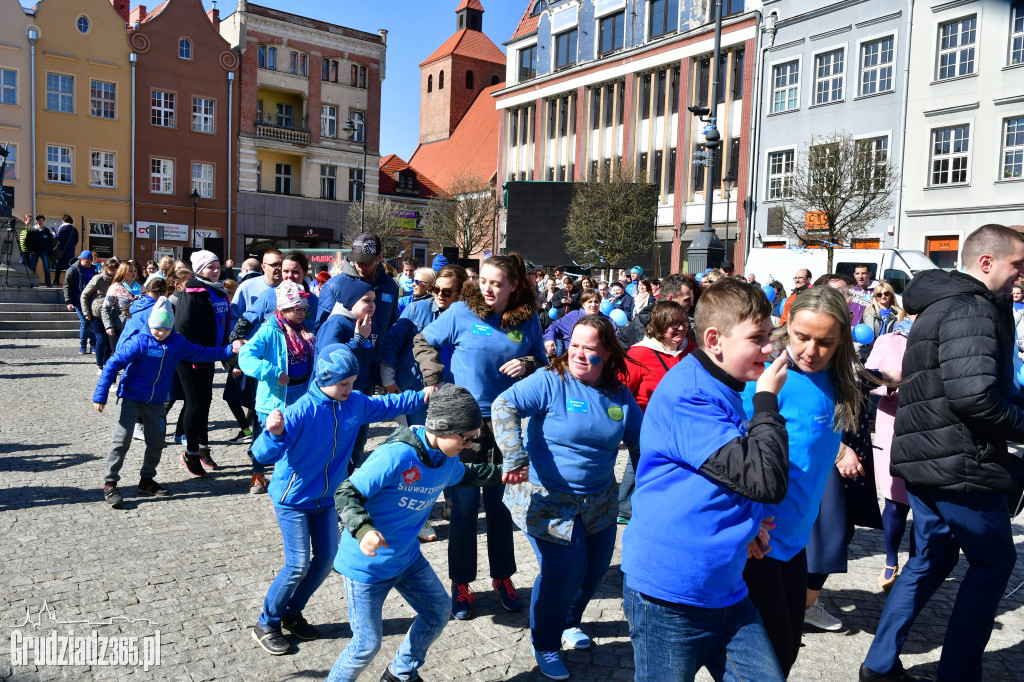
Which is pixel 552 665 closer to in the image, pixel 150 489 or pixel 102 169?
pixel 150 489

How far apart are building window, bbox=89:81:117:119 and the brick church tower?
1176 inches

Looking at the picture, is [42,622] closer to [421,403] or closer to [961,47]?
[421,403]

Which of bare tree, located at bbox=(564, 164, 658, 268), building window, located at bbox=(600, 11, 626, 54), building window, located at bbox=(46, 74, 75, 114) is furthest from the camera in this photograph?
building window, located at bbox=(600, 11, 626, 54)

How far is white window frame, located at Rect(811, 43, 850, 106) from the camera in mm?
29828

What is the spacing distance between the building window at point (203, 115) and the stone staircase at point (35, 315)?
23.3 meters

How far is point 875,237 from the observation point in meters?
28.7

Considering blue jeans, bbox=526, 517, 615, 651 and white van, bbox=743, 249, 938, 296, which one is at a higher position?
white van, bbox=743, 249, 938, 296

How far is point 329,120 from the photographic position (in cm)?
4806

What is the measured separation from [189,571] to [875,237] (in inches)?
1115

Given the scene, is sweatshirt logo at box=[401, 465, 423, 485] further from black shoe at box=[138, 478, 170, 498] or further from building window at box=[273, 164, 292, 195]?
building window at box=[273, 164, 292, 195]

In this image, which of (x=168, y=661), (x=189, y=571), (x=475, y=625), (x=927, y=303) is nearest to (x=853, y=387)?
(x=927, y=303)

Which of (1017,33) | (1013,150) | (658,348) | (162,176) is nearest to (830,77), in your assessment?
(1017,33)

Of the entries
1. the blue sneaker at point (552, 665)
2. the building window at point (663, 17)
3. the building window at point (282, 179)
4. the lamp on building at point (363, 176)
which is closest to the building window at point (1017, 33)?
the building window at point (663, 17)

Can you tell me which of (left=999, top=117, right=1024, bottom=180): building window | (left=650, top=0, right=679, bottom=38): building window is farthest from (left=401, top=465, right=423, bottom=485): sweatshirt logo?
(left=650, top=0, right=679, bottom=38): building window
